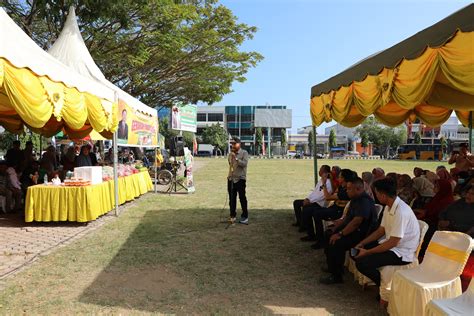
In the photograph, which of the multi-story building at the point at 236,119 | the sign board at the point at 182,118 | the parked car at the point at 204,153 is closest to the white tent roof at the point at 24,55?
the sign board at the point at 182,118

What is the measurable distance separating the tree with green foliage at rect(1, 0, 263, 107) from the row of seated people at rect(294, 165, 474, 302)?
802cm

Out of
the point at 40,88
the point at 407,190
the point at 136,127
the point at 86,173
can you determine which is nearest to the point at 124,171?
the point at 136,127

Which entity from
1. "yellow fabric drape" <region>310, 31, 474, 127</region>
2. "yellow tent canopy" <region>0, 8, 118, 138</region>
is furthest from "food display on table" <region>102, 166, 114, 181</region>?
"yellow fabric drape" <region>310, 31, 474, 127</region>

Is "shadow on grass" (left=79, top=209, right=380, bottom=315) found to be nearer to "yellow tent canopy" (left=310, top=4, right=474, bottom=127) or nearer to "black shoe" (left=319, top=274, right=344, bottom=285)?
"black shoe" (left=319, top=274, right=344, bottom=285)

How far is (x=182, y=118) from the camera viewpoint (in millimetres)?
13367

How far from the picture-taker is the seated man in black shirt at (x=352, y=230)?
14.4 ft

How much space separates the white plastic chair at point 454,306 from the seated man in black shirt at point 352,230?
5.21 ft

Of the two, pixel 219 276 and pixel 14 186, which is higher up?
pixel 14 186

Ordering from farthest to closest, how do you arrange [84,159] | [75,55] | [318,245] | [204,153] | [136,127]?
[204,153] → [136,127] → [84,159] → [75,55] → [318,245]

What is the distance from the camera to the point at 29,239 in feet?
21.4

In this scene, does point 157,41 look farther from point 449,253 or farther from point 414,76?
point 449,253

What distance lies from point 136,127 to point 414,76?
8.32 m

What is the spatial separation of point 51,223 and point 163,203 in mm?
3484

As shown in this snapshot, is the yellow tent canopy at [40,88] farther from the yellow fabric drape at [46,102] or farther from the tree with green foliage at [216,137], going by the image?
the tree with green foliage at [216,137]
